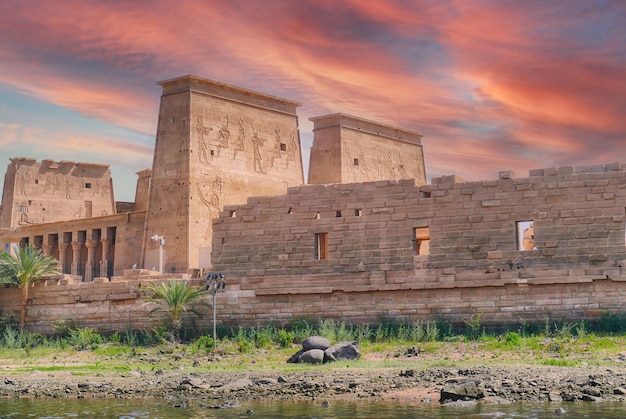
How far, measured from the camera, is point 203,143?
3438cm

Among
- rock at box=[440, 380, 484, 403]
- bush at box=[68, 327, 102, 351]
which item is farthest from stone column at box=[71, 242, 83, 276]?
rock at box=[440, 380, 484, 403]

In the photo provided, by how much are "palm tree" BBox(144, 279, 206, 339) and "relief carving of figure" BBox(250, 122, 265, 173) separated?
33.3 feet

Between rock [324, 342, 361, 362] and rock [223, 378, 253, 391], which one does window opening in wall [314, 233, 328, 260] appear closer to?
A: rock [324, 342, 361, 362]

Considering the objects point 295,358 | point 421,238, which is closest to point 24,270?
point 295,358

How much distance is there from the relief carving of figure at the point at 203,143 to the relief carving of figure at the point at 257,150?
221 centimetres

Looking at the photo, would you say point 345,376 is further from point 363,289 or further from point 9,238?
point 9,238

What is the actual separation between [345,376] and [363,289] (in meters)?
5.22

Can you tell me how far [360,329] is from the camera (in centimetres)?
2456

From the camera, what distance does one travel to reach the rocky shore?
57.6 ft

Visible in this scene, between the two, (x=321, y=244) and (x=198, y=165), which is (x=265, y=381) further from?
(x=198, y=165)

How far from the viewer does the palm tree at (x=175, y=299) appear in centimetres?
2617

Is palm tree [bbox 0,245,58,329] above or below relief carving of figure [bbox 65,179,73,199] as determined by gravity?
below

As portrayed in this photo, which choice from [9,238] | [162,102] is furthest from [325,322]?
[9,238]

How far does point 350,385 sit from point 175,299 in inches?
330
